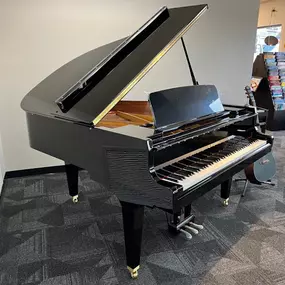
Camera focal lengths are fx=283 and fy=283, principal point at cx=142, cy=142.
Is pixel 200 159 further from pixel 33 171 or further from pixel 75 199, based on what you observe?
pixel 33 171

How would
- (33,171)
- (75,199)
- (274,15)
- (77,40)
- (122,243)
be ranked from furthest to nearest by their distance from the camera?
1. (274,15)
2. (33,171)
3. (77,40)
4. (75,199)
5. (122,243)

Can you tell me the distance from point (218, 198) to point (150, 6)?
7.89ft

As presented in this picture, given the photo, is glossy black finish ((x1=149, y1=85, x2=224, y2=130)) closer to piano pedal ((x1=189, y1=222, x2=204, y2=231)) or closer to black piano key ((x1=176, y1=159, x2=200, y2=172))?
black piano key ((x1=176, y1=159, x2=200, y2=172))

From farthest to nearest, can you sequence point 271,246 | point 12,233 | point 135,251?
point 12,233, point 271,246, point 135,251

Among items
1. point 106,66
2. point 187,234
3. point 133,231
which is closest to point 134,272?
point 133,231

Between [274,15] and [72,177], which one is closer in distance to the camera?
[72,177]

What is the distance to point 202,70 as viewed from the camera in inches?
155

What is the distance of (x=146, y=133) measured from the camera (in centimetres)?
161

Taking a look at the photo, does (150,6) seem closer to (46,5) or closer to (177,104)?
(46,5)

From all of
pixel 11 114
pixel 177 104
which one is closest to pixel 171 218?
pixel 177 104

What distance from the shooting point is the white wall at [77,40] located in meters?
3.13

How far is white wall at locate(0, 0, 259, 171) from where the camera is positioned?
3.13 metres

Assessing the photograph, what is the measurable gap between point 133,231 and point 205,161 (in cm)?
65

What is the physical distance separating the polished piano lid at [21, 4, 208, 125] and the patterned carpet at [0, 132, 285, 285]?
101 cm
